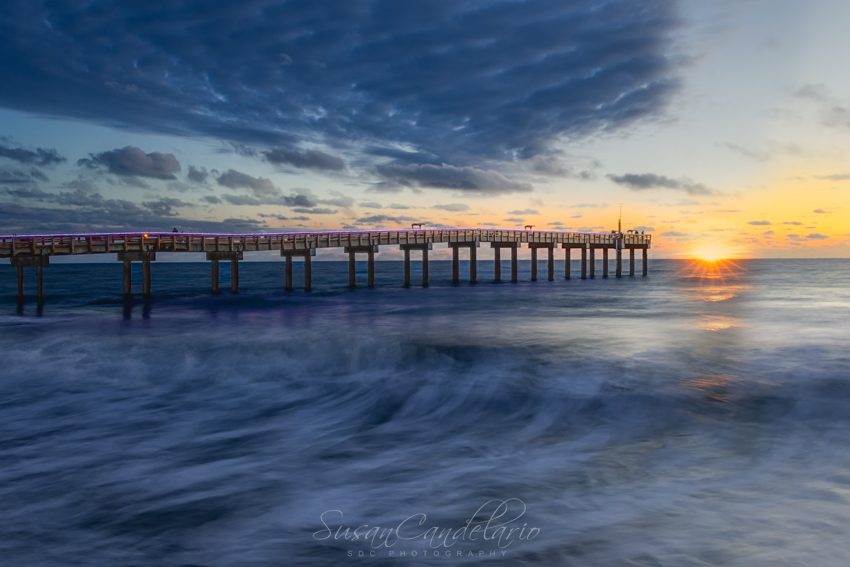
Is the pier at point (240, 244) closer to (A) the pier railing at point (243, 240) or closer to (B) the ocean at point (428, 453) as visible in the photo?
(A) the pier railing at point (243, 240)

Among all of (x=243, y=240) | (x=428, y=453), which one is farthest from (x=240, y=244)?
(x=428, y=453)

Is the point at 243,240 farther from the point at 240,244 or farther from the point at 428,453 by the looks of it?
the point at 428,453

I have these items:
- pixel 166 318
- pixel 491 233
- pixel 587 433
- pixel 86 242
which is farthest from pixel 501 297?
pixel 587 433

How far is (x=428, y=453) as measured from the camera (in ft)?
31.5

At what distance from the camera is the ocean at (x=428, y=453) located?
636 cm

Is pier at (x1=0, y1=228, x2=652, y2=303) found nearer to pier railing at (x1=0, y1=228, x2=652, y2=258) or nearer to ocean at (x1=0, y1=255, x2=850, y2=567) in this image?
pier railing at (x1=0, y1=228, x2=652, y2=258)

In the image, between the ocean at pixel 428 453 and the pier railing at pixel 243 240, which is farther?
the pier railing at pixel 243 240

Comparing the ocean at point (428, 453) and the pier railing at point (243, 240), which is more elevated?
the pier railing at point (243, 240)

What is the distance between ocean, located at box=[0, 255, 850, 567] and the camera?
636 cm

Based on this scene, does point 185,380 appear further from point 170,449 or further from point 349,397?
point 170,449

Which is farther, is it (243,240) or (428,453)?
(243,240)

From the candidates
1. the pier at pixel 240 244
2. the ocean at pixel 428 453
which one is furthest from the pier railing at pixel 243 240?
the ocean at pixel 428 453

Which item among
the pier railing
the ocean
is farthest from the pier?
the ocean

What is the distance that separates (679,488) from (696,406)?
215 inches
